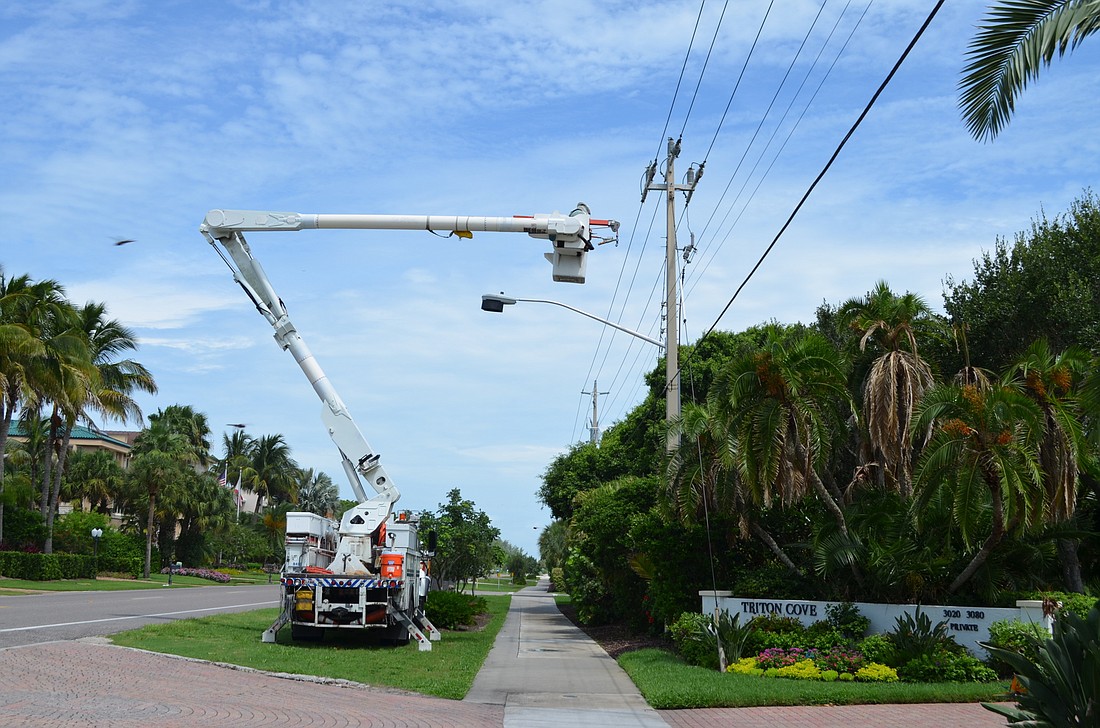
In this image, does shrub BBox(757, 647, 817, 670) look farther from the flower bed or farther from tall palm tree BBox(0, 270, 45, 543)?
the flower bed

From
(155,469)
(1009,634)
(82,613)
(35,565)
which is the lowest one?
(82,613)

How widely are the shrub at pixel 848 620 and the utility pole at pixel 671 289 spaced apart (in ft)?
15.7

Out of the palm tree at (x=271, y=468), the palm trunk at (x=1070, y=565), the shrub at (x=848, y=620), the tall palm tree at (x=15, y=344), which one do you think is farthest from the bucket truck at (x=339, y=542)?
the palm tree at (x=271, y=468)

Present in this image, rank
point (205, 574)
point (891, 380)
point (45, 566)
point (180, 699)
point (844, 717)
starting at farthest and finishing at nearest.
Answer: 1. point (205, 574)
2. point (45, 566)
3. point (891, 380)
4. point (844, 717)
5. point (180, 699)

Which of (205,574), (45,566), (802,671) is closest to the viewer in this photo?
(802,671)

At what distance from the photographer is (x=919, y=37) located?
9.28 meters

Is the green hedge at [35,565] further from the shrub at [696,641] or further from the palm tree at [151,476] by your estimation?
the shrub at [696,641]

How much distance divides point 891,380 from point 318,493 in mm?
99187

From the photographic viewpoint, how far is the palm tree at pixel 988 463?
1529 centimetres

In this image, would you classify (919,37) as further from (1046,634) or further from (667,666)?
(667,666)

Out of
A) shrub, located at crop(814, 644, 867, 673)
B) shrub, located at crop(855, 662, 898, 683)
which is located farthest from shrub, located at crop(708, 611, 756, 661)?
shrub, located at crop(855, 662, 898, 683)

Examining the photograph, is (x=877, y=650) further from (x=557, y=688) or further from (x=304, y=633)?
(x=304, y=633)

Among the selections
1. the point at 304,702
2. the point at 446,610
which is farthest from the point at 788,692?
the point at 446,610

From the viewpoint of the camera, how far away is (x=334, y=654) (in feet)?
58.2
